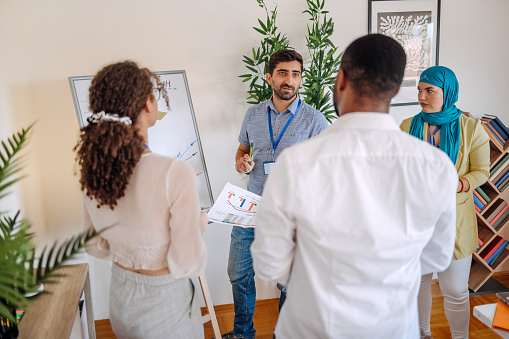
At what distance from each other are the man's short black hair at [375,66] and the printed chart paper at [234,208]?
119cm

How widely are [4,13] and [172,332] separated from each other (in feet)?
7.65

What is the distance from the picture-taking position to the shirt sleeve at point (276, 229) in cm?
114

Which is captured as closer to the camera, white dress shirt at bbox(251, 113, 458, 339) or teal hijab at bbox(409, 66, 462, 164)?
white dress shirt at bbox(251, 113, 458, 339)

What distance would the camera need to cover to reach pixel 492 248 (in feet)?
11.1

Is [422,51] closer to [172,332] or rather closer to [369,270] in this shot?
[369,270]

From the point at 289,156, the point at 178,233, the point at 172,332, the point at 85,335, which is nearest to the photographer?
the point at 289,156

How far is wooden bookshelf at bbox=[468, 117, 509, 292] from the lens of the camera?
3.20m

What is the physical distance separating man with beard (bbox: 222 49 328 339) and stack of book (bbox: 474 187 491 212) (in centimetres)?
146

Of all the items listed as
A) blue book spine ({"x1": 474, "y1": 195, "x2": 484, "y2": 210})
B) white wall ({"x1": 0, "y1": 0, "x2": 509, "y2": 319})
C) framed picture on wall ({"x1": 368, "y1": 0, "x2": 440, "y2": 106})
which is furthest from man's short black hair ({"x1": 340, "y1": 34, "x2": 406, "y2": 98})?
blue book spine ({"x1": 474, "y1": 195, "x2": 484, "y2": 210})

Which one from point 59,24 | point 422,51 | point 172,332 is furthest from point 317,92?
point 172,332

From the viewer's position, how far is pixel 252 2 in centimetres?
298

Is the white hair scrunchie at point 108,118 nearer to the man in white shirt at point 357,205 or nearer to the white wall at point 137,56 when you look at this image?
the man in white shirt at point 357,205

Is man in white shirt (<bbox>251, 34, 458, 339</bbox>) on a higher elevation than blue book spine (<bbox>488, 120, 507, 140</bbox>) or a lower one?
higher

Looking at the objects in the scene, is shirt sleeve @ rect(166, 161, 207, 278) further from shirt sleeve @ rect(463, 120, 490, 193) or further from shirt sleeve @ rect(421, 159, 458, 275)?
A: shirt sleeve @ rect(463, 120, 490, 193)
